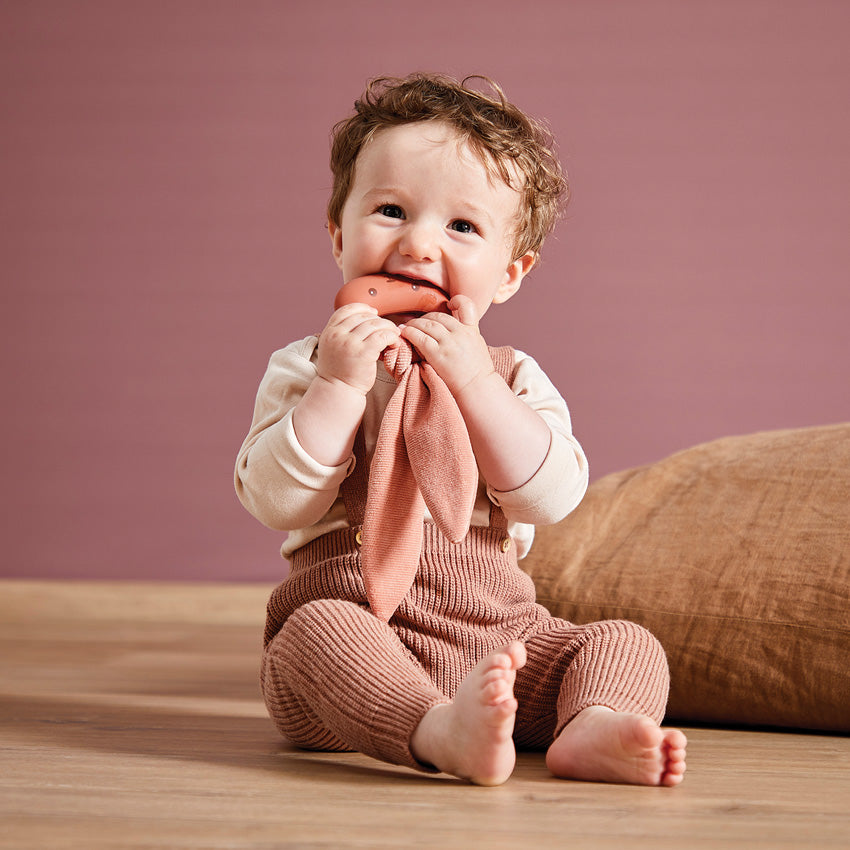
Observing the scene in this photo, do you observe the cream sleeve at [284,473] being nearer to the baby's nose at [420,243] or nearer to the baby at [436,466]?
the baby at [436,466]

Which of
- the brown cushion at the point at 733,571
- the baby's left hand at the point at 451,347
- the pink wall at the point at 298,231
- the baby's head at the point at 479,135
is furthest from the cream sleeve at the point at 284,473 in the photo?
the pink wall at the point at 298,231

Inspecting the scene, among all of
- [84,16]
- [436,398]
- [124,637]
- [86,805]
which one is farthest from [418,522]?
[84,16]

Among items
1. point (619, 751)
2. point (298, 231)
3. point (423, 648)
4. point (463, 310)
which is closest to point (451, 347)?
point (463, 310)

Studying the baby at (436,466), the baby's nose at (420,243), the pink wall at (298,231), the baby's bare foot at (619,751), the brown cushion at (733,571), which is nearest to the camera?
the baby's bare foot at (619,751)

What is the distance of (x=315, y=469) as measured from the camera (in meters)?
0.97

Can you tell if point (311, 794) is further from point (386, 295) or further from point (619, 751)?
point (386, 295)

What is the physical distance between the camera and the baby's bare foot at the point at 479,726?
2.51ft

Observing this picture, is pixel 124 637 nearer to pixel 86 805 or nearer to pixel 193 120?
pixel 193 120

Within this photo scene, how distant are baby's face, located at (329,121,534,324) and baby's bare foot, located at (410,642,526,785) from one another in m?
0.41

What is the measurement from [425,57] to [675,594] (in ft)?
5.54

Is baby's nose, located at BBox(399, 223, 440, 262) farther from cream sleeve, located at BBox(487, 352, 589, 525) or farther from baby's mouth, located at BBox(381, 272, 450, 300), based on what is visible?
cream sleeve, located at BBox(487, 352, 589, 525)

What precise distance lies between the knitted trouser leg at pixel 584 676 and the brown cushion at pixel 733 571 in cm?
22

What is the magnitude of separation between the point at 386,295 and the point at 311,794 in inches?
18.0

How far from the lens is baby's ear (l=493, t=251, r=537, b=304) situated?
3.85ft
